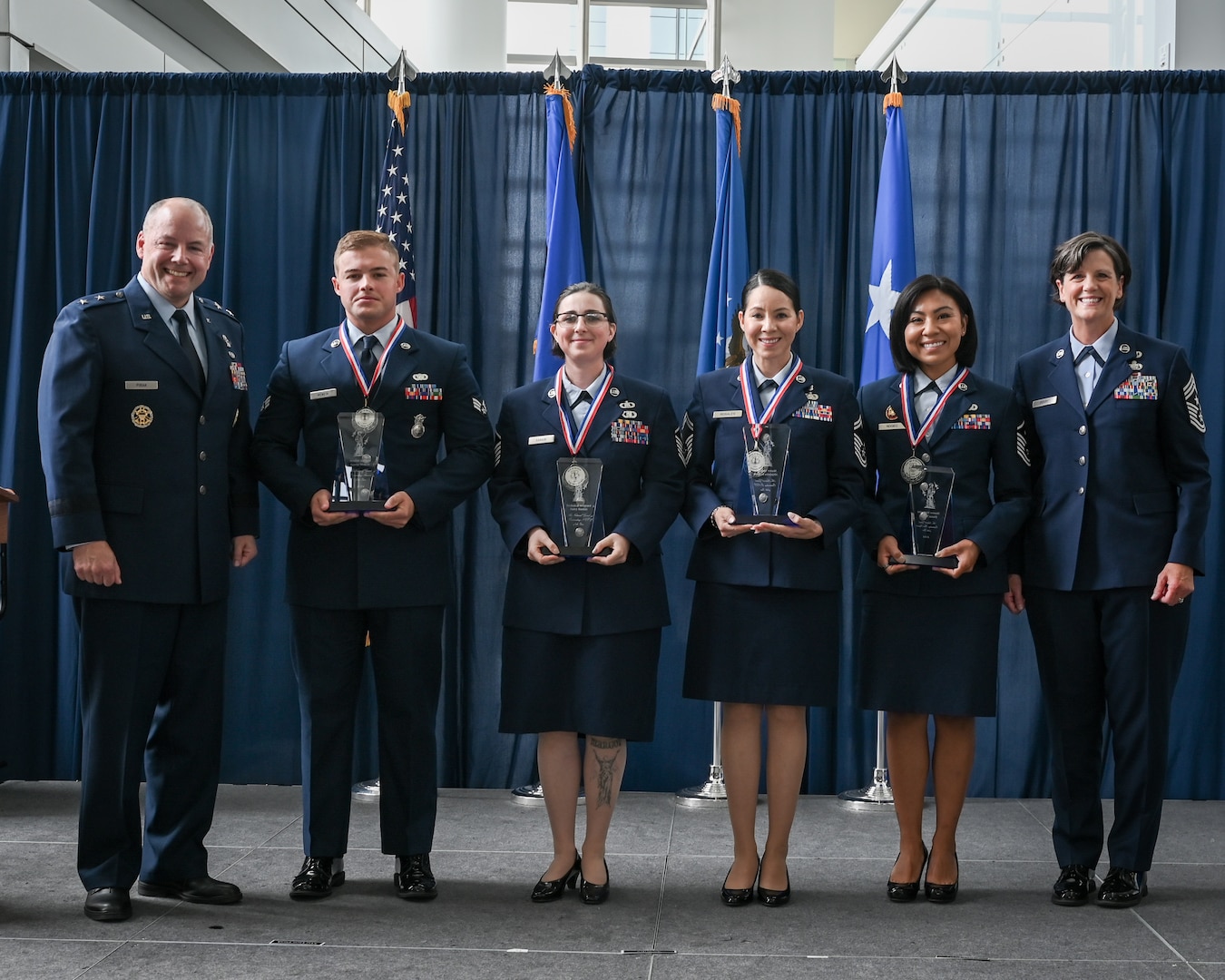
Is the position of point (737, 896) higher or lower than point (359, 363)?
lower

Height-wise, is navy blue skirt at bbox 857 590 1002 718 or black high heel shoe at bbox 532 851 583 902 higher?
navy blue skirt at bbox 857 590 1002 718

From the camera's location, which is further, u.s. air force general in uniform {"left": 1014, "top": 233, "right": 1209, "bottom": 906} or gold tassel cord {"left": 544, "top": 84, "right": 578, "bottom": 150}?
gold tassel cord {"left": 544, "top": 84, "right": 578, "bottom": 150}

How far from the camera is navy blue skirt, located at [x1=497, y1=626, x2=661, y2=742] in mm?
3094

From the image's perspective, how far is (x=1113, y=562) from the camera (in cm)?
314

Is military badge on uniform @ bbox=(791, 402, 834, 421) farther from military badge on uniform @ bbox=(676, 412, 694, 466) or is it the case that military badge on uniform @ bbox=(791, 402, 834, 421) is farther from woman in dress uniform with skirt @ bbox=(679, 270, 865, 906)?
military badge on uniform @ bbox=(676, 412, 694, 466)

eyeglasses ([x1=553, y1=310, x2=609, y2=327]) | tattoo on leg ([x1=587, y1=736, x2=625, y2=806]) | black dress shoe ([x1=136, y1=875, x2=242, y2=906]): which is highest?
eyeglasses ([x1=553, y1=310, x2=609, y2=327])

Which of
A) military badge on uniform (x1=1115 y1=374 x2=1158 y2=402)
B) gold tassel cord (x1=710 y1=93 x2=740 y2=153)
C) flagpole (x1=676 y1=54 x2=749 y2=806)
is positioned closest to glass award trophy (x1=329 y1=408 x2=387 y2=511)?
flagpole (x1=676 y1=54 x2=749 y2=806)

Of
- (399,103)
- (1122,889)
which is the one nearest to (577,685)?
(1122,889)

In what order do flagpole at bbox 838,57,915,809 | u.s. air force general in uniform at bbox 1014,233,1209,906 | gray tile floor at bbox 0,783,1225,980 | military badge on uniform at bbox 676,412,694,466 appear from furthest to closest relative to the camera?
flagpole at bbox 838,57,915,809, military badge on uniform at bbox 676,412,694,466, u.s. air force general in uniform at bbox 1014,233,1209,906, gray tile floor at bbox 0,783,1225,980

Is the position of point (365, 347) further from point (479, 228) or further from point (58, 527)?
point (479, 228)

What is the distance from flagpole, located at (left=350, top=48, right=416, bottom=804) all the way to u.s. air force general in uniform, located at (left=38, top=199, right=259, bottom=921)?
1.40m

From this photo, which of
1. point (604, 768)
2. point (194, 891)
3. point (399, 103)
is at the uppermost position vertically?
point (399, 103)

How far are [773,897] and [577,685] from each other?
746mm

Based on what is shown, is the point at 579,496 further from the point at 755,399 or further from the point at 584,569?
the point at 755,399
